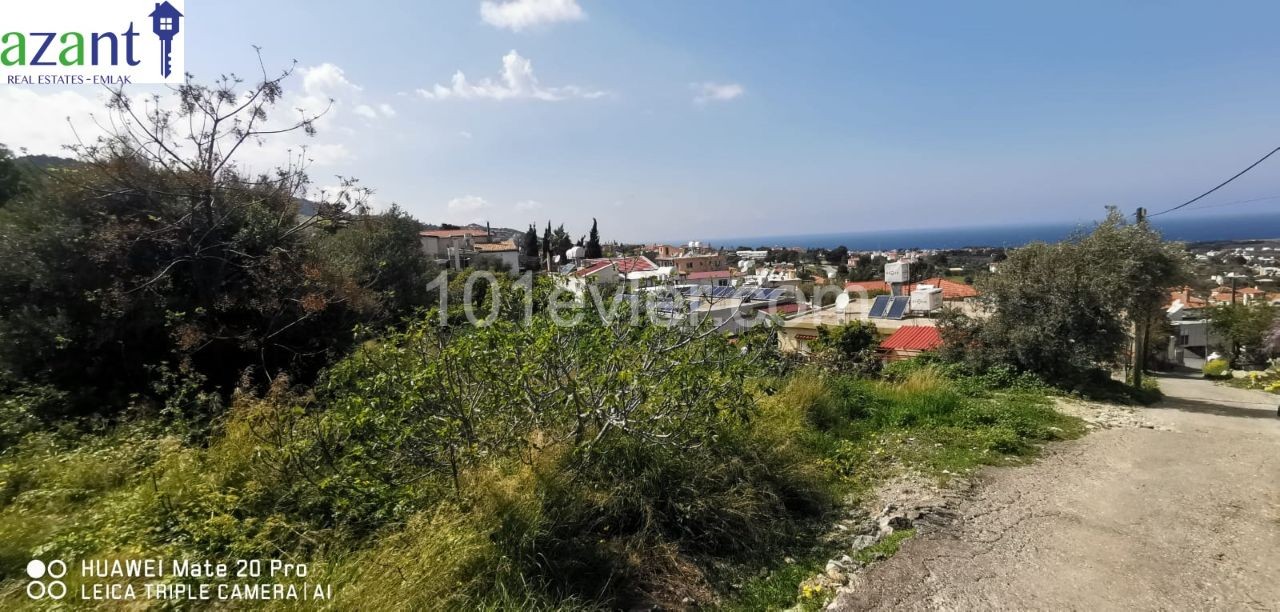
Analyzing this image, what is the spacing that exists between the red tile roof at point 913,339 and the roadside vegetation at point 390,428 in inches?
337

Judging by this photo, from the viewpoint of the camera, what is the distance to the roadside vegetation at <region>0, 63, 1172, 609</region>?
3039 millimetres

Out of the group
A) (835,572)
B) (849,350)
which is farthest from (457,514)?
(849,350)

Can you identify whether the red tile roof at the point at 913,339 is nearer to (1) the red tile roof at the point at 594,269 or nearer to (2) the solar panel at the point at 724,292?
(1) the red tile roof at the point at 594,269

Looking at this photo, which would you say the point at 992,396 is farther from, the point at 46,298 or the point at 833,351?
the point at 46,298

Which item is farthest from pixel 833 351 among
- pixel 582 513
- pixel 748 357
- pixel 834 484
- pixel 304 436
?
pixel 304 436

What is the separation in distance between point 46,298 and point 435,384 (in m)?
6.03

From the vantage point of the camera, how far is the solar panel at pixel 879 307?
27.0m

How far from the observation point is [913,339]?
16641 millimetres

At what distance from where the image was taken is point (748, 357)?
4.46 metres

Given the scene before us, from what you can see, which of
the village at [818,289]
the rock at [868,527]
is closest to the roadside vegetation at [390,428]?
the rock at [868,527]

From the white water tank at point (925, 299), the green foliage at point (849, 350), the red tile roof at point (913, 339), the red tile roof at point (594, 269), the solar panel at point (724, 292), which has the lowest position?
the red tile roof at point (913, 339)

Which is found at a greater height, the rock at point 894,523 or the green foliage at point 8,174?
the green foliage at point 8,174

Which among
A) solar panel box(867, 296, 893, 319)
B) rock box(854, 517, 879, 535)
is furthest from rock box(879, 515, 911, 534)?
solar panel box(867, 296, 893, 319)

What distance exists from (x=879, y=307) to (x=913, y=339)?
1155 cm
